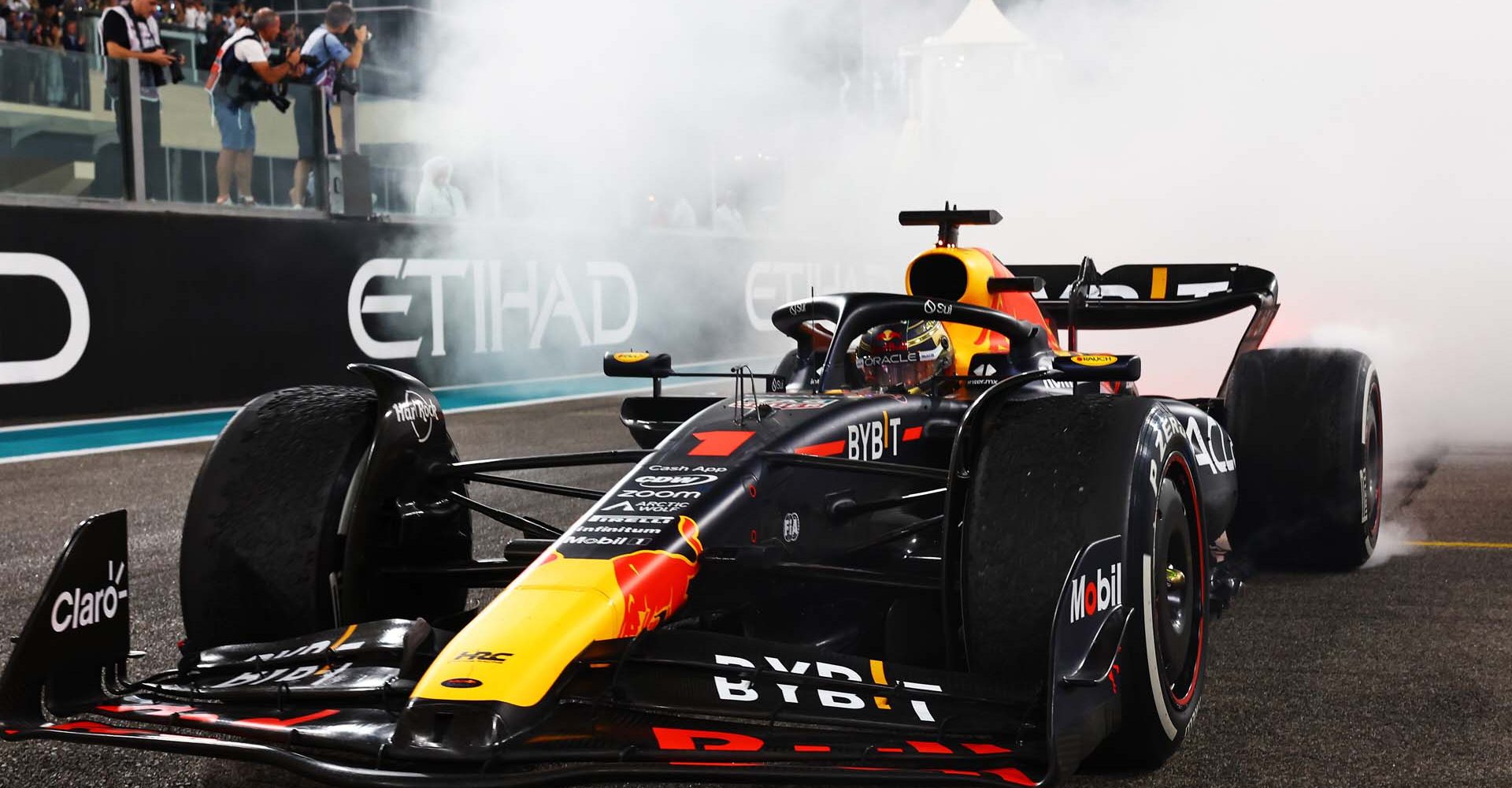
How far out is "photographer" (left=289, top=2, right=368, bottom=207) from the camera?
1186cm

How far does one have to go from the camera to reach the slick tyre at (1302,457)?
17.2 ft

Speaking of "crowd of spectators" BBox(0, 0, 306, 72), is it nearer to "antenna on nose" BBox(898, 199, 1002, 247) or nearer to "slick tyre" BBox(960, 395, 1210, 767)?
"antenna on nose" BBox(898, 199, 1002, 247)

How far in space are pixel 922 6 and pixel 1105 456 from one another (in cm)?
1618

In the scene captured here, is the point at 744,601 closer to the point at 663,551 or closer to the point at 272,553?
the point at 663,551

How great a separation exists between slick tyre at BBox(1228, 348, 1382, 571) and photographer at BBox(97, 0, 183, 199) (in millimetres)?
7857

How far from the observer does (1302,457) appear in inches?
207

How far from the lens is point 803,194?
19.2 metres

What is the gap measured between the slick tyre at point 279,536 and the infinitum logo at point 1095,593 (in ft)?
5.69

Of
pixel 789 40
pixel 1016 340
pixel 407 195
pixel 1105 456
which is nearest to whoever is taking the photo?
pixel 1105 456

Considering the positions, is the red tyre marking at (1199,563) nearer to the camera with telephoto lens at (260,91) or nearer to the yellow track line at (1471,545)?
the yellow track line at (1471,545)

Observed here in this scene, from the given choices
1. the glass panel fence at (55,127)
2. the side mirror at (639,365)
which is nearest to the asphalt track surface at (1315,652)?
the side mirror at (639,365)

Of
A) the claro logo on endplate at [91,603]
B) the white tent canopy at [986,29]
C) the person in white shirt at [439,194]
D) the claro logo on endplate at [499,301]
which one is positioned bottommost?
the claro logo on endplate at [91,603]

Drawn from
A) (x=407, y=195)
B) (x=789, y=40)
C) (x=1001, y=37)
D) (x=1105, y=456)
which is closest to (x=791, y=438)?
(x=1105, y=456)

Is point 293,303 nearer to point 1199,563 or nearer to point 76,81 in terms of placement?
point 76,81
